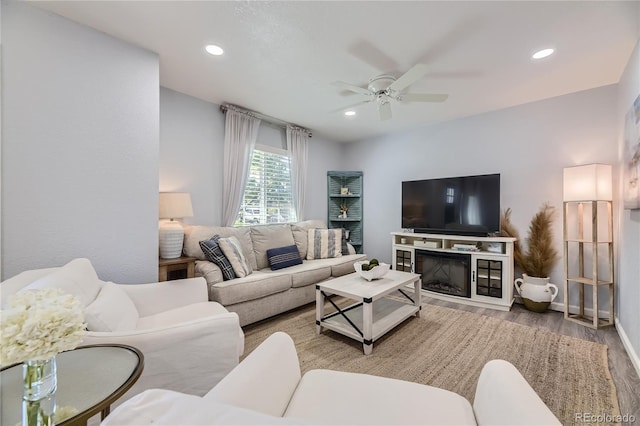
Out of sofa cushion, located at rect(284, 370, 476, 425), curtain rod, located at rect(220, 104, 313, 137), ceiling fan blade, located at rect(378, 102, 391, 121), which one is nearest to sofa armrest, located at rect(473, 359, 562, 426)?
sofa cushion, located at rect(284, 370, 476, 425)

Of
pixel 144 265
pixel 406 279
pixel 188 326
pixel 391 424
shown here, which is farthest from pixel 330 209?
pixel 391 424

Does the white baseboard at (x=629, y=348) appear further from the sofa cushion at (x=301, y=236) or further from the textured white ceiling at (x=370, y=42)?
the sofa cushion at (x=301, y=236)

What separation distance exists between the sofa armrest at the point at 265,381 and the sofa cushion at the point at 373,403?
2.9 inches

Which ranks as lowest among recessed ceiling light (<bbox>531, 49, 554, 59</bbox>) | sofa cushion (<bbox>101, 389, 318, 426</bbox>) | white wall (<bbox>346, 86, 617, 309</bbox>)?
sofa cushion (<bbox>101, 389, 318, 426</bbox>)

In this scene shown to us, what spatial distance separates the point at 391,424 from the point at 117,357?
3.65ft

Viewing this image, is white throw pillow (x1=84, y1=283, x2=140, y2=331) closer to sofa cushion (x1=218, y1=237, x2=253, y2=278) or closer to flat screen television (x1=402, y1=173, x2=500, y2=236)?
sofa cushion (x1=218, y1=237, x2=253, y2=278)

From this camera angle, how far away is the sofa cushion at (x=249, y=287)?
2.42 metres

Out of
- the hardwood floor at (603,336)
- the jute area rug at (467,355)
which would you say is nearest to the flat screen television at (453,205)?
the hardwood floor at (603,336)

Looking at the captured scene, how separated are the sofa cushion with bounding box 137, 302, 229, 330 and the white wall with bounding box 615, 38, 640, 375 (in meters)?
3.16

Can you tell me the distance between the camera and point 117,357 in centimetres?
106

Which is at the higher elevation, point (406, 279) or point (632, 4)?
point (632, 4)

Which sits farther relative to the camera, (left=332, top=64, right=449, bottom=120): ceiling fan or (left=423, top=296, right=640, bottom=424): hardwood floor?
(left=332, top=64, right=449, bottom=120): ceiling fan

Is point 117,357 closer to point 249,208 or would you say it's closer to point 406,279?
point 406,279

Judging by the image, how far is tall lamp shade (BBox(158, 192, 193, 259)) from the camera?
2.51 meters
